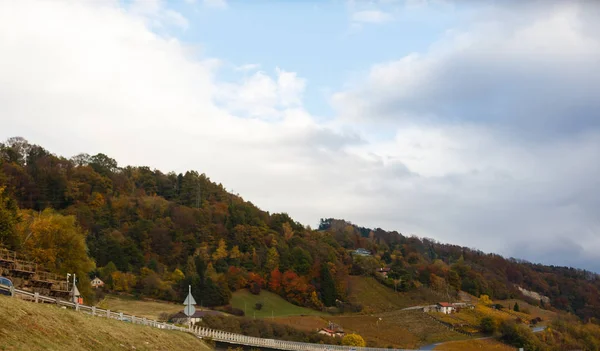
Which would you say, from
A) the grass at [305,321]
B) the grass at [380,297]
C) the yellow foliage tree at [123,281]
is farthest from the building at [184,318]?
the grass at [380,297]

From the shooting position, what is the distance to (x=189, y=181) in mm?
183375

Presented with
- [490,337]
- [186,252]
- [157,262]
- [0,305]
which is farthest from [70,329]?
Result: [186,252]

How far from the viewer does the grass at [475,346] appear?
327ft

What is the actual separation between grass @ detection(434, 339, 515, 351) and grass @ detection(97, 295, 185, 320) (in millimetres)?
40357

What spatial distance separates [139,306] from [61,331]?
75780 mm

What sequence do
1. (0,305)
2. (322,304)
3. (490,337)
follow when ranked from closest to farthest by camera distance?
(0,305)
(490,337)
(322,304)

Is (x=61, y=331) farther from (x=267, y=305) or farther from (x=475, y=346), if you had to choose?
(x=267, y=305)

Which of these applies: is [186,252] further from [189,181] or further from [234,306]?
[189,181]

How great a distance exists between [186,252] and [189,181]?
44.0 m

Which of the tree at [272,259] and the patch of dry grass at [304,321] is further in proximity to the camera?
the tree at [272,259]

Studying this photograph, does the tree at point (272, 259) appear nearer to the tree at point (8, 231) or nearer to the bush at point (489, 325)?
the bush at point (489, 325)

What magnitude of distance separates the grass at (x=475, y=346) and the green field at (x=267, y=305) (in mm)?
27420

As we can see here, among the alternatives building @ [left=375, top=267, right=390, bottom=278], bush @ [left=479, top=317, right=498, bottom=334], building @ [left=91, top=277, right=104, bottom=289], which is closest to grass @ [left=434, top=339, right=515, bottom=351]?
bush @ [left=479, top=317, right=498, bottom=334]

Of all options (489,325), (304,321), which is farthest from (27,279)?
(489,325)
